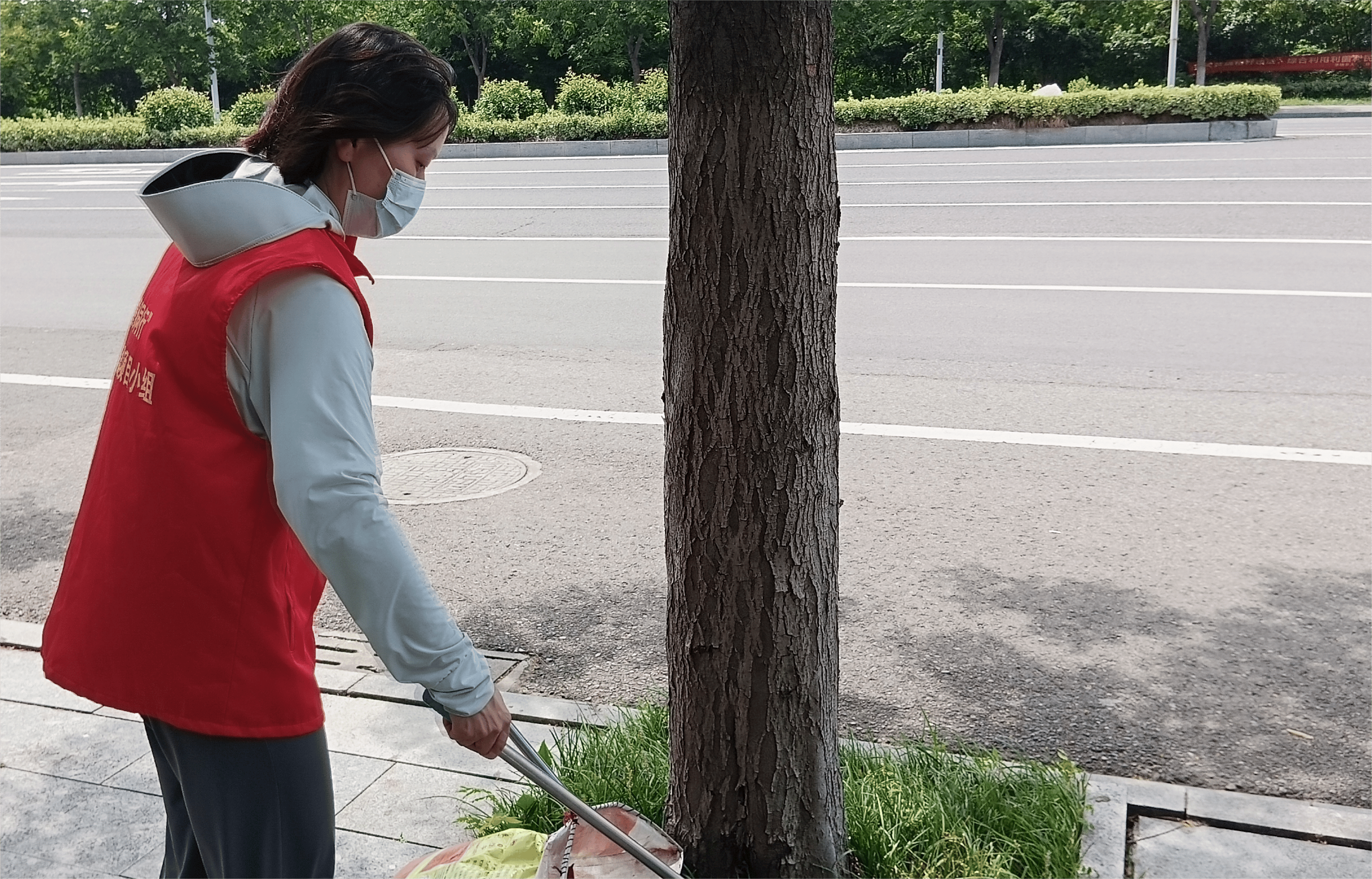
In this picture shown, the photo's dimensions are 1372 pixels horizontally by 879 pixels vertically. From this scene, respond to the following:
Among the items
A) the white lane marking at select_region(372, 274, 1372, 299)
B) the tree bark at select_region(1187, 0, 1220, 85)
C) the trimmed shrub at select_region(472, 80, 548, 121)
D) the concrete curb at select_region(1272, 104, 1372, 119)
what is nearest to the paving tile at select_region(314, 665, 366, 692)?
the white lane marking at select_region(372, 274, 1372, 299)

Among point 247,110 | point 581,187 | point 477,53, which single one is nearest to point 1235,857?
point 581,187

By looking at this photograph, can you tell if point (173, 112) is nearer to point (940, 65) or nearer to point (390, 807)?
point (940, 65)

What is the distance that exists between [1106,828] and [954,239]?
9703 millimetres

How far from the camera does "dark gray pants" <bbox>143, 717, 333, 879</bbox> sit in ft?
6.41

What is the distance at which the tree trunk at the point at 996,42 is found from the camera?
37.2m

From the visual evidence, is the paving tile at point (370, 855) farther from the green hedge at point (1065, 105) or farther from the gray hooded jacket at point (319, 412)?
the green hedge at point (1065, 105)

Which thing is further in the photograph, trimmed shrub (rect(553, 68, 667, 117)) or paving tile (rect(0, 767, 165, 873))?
trimmed shrub (rect(553, 68, 667, 117))

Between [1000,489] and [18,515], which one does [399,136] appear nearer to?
[1000,489]

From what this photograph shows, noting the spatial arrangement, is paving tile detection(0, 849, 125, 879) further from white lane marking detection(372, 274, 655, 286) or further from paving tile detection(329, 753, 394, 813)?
white lane marking detection(372, 274, 655, 286)

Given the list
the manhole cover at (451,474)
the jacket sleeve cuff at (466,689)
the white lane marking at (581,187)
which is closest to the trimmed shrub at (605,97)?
the white lane marking at (581,187)

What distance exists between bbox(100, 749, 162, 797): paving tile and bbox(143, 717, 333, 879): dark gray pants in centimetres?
157

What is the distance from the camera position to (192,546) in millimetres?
1855

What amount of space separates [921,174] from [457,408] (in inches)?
459

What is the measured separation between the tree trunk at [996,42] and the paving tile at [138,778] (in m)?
36.1
